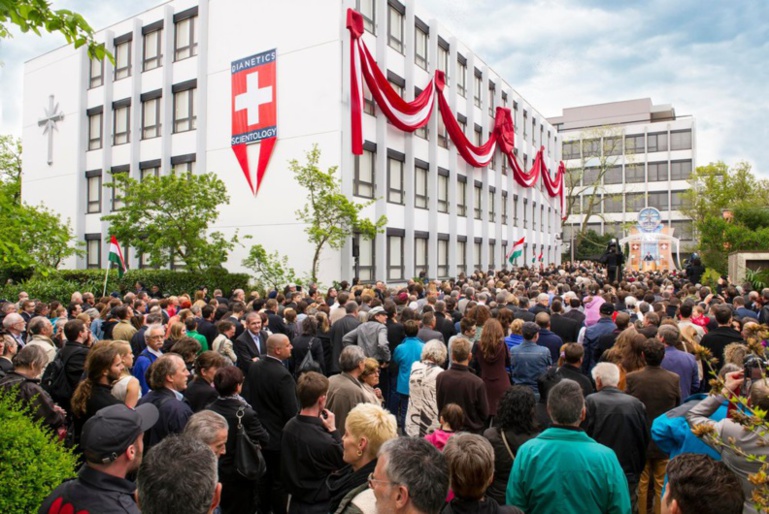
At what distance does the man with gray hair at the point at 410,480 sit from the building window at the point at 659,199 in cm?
7455

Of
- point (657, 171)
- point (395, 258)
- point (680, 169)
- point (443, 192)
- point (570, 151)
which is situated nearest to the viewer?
point (395, 258)

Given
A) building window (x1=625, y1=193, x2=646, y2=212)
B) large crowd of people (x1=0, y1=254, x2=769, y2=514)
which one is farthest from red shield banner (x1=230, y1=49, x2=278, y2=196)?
building window (x1=625, y1=193, x2=646, y2=212)

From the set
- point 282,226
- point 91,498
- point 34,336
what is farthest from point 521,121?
point 91,498

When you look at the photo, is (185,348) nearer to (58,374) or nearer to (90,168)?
(58,374)

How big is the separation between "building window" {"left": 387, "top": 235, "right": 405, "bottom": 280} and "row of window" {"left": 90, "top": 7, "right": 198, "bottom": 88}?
42.9 feet

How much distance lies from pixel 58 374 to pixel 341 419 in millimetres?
3696

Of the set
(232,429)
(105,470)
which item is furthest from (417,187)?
(105,470)

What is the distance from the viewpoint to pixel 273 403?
5.93 m

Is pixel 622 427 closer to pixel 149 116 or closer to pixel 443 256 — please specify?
pixel 443 256

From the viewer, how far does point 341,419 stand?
565 centimetres

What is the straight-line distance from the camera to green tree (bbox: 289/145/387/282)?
69.2 ft

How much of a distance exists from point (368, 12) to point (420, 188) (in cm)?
874

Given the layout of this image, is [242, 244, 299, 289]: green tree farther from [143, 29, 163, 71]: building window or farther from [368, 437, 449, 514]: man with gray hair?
[368, 437, 449, 514]: man with gray hair

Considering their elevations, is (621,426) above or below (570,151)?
below
